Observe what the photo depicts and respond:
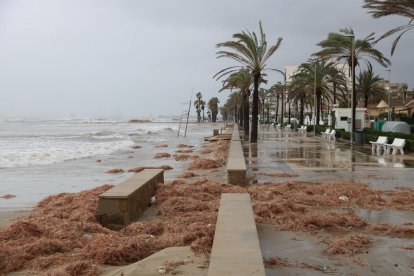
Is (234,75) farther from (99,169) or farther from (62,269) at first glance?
(62,269)

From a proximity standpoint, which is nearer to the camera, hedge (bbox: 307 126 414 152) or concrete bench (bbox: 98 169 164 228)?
concrete bench (bbox: 98 169 164 228)

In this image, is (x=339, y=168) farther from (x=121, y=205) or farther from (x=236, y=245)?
(x=236, y=245)

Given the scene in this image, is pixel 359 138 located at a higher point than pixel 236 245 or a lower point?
lower

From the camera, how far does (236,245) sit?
16.4ft

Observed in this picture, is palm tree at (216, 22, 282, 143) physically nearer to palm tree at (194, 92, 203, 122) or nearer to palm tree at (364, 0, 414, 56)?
palm tree at (364, 0, 414, 56)

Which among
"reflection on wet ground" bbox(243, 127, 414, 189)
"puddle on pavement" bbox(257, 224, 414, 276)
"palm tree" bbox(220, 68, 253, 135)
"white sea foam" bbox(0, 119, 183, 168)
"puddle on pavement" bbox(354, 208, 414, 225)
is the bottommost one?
"white sea foam" bbox(0, 119, 183, 168)

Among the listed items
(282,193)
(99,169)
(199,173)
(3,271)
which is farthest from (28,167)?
(3,271)

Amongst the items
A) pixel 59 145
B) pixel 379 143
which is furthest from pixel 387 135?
pixel 59 145

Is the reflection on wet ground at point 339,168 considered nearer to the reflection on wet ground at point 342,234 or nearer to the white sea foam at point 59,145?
the reflection on wet ground at point 342,234

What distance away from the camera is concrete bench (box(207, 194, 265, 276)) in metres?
4.19

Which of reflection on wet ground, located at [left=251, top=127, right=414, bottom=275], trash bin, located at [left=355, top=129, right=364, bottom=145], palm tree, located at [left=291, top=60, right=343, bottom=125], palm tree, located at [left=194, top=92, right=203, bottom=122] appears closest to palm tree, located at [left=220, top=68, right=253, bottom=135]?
palm tree, located at [left=291, top=60, right=343, bottom=125]

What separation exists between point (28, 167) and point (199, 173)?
342 inches

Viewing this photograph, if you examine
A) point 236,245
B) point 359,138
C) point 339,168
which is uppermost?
point 236,245

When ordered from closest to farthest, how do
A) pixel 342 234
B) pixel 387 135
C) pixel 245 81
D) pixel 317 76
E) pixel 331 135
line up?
pixel 342 234
pixel 387 135
pixel 331 135
pixel 245 81
pixel 317 76
